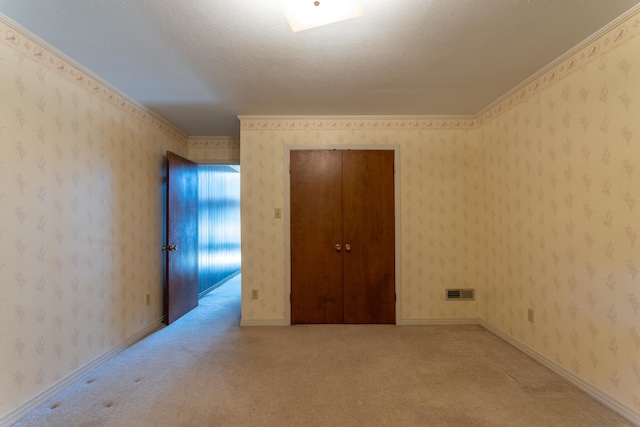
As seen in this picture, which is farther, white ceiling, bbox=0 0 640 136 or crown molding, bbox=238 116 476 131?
crown molding, bbox=238 116 476 131

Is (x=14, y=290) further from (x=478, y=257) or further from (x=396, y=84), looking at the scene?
(x=478, y=257)

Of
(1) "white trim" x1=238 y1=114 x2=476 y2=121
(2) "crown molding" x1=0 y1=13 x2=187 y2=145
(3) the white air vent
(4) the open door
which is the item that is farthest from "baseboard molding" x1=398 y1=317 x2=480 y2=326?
(2) "crown molding" x1=0 y1=13 x2=187 y2=145

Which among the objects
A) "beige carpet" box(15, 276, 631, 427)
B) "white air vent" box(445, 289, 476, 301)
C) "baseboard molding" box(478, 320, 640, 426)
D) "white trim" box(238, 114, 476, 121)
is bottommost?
"beige carpet" box(15, 276, 631, 427)

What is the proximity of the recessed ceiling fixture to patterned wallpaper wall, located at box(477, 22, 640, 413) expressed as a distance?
5.57 ft

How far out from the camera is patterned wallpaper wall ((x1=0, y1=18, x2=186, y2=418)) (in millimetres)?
1664

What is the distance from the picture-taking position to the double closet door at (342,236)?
3199 millimetres

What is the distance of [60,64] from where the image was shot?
2.00 metres

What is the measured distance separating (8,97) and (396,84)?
270 cm

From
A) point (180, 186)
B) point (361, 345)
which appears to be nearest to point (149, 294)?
point (180, 186)

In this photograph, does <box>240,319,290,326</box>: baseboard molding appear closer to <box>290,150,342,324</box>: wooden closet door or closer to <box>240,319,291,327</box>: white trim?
<box>240,319,291,327</box>: white trim

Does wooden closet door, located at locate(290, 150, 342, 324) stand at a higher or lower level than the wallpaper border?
lower

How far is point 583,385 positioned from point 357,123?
9.68 ft

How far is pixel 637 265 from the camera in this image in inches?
64.5

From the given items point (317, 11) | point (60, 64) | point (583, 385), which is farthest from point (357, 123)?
point (583, 385)
